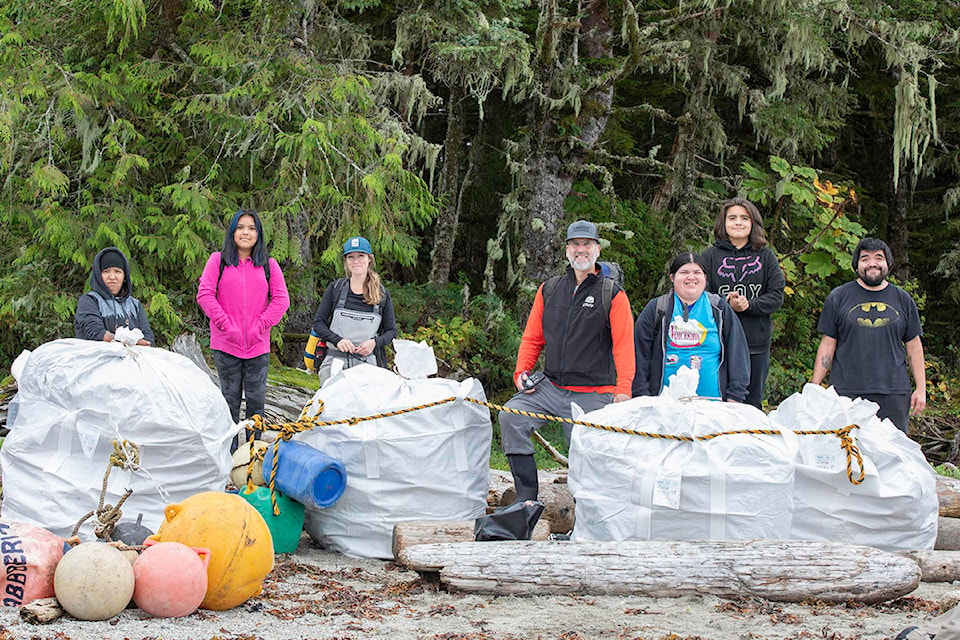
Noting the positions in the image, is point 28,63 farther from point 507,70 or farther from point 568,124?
point 568,124

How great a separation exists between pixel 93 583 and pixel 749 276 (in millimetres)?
4032

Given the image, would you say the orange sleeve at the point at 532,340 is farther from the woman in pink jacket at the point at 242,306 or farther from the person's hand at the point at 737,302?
the woman in pink jacket at the point at 242,306

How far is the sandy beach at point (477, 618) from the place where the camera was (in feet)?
12.0

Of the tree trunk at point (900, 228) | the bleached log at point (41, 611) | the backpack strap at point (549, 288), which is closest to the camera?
the bleached log at point (41, 611)

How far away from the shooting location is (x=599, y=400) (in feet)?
17.7

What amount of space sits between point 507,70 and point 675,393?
6.31 metres

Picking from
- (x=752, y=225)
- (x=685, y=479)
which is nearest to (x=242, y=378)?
(x=685, y=479)

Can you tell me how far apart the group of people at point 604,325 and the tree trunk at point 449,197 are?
21.0ft

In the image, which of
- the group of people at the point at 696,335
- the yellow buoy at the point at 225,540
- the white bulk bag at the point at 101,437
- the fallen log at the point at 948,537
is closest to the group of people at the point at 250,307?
the white bulk bag at the point at 101,437

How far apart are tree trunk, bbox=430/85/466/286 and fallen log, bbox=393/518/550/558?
7907 millimetres

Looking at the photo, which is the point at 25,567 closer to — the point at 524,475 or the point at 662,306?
the point at 524,475

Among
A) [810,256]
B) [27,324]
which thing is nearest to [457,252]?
[810,256]

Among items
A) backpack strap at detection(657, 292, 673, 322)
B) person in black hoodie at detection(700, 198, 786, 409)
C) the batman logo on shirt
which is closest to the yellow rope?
backpack strap at detection(657, 292, 673, 322)

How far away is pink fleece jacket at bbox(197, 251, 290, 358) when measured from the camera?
19.9 feet
